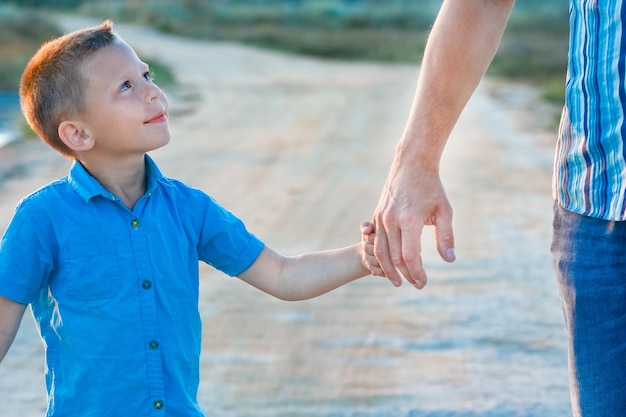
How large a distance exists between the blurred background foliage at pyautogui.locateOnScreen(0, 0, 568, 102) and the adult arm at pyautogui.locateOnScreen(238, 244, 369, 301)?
15591 millimetres

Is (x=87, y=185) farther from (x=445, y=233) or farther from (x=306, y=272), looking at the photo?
(x=445, y=233)

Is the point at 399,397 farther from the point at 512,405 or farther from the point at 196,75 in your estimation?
the point at 196,75

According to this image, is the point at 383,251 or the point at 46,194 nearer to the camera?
the point at 46,194

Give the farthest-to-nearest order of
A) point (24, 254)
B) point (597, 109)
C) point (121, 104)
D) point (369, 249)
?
point (369, 249) < point (121, 104) < point (24, 254) < point (597, 109)

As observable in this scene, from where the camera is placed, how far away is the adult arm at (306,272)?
283 centimetres

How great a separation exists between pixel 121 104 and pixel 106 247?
0.34 meters

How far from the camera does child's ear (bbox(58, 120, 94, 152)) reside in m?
2.62

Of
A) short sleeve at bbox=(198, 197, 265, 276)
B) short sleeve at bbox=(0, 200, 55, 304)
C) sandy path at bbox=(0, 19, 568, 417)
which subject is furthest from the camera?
sandy path at bbox=(0, 19, 568, 417)

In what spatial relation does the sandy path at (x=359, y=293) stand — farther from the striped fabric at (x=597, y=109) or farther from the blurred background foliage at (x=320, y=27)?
the blurred background foliage at (x=320, y=27)

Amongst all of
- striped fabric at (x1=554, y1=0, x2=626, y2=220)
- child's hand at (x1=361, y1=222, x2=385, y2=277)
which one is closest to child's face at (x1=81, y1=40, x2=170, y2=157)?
child's hand at (x1=361, y1=222, x2=385, y2=277)

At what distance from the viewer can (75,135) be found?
8.64 ft

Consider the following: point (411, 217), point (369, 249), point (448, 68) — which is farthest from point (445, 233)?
point (448, 68)

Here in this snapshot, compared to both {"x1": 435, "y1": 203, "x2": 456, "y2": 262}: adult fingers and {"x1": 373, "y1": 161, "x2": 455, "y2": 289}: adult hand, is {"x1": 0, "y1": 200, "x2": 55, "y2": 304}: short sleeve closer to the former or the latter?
{"x1": 373, "y1": 161, "x2": 455, "y2": 289}: adult hand

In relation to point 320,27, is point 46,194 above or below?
below
